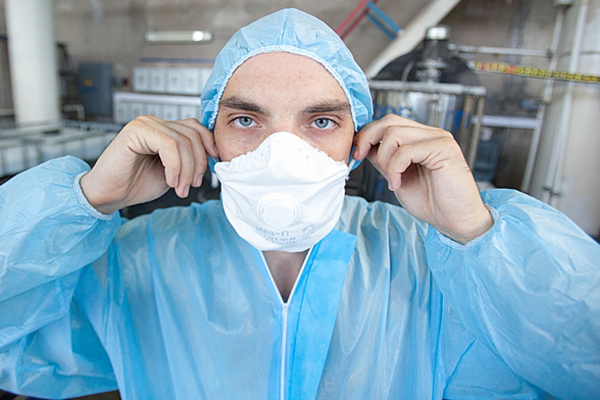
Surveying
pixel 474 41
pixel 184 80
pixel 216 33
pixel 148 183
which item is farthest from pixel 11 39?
pixel 474 41

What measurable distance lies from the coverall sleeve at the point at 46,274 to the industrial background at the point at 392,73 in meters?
1.05

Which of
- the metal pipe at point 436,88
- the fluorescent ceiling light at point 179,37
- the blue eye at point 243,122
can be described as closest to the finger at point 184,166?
the blue eye at point 243,122

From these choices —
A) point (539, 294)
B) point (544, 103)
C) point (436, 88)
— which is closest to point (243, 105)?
point (539, 294)

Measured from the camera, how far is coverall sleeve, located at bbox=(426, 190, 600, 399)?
26.0 inches

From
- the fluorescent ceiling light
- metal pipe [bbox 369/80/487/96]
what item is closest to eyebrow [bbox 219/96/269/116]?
metal pipe [bbox 369/80/487/96]

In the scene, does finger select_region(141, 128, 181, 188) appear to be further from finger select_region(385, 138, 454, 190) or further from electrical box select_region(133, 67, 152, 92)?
electrical box select_region(133, 67, 152, 92)

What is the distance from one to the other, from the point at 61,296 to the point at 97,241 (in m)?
0.15

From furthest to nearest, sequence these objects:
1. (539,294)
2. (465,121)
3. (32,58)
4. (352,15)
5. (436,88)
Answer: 1. (352,15)
2. (32,58)
3. (465,121)
4. (436,88)
5. (539,294)

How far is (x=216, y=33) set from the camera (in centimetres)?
407

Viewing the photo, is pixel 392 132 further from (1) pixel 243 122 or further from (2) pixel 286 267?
(2) pixel 286 267

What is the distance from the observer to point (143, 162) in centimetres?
87

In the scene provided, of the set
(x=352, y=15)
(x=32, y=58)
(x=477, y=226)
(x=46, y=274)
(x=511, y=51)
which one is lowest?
(x=46, y=274)

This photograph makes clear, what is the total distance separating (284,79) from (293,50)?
8 centimetres

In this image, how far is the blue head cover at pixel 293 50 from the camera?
851mm
